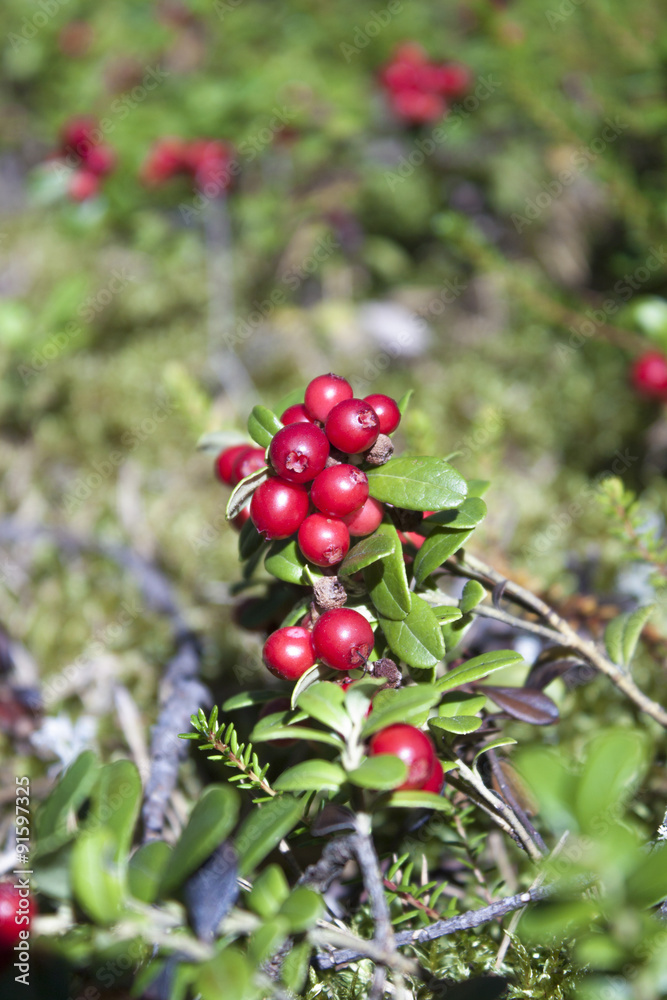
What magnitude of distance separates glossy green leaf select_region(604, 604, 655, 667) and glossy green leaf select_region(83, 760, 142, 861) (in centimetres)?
81

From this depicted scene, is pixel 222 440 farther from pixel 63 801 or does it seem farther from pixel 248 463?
pixel 63 801

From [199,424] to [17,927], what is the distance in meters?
1.07

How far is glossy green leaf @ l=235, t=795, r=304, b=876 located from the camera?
739 millimetres

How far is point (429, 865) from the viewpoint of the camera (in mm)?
1257

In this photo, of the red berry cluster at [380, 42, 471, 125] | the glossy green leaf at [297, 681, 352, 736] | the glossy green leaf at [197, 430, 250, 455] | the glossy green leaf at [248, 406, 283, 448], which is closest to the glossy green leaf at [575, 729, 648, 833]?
the glossy green leaf at [297, 681, 352, 736]

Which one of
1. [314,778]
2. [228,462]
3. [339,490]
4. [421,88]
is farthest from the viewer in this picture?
[421,88]

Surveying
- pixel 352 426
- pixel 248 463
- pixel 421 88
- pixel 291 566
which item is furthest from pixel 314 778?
pixel 421 88

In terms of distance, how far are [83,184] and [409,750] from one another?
412 cm

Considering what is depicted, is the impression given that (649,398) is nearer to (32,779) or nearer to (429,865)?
(429,865)

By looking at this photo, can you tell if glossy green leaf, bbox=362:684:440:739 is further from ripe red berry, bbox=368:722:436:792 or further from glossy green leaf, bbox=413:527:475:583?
glossy green leaf, bbox=413:527:475:583

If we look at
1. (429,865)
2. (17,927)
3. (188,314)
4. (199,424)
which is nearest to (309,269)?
(188,314)

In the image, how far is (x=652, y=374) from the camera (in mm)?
2457

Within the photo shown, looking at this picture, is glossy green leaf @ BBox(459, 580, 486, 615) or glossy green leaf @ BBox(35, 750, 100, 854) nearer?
glossy green leaf @ BBox(35, 750, 100, 854)

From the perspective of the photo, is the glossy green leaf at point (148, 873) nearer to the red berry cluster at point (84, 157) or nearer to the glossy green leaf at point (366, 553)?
the glossy green leaf at point (366, 553)
